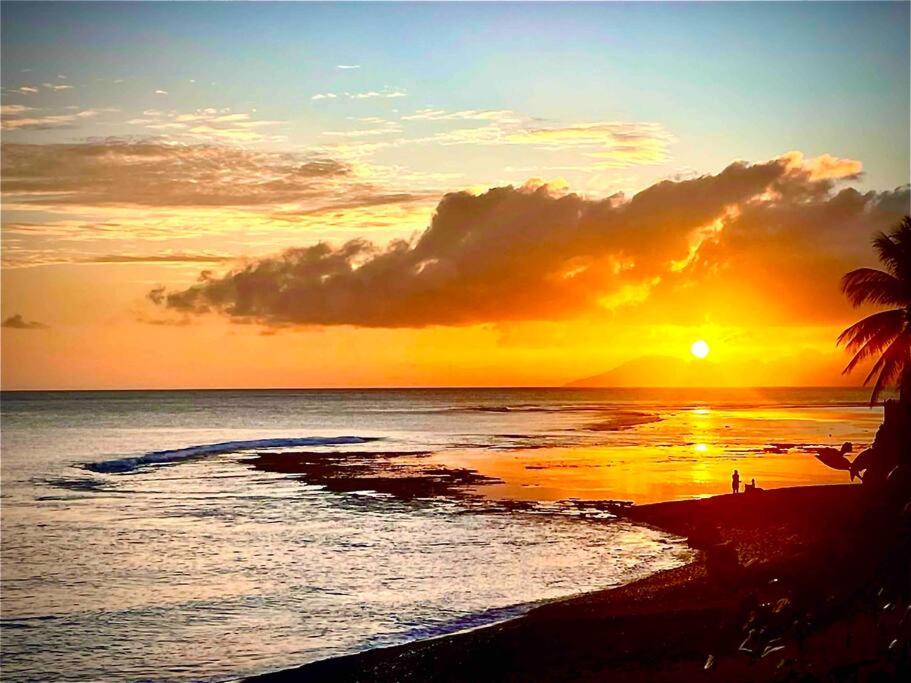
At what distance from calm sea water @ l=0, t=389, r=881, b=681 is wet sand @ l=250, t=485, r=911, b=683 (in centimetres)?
175

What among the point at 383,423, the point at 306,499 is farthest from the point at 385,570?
the point at 383,423

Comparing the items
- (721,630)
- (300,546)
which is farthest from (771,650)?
(300,546)

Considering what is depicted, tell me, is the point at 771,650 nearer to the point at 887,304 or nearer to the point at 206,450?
the point at 887,304

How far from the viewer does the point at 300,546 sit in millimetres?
33625

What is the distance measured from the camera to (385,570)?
94.8 feet

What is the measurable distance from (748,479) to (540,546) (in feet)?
75.8

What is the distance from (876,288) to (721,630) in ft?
45.4

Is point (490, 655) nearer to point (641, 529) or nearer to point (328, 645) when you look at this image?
point (328, 645)

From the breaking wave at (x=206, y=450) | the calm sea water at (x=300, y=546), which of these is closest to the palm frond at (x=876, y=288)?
the calm sea water at (x=300, y=546)

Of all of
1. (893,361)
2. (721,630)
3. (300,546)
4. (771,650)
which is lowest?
(300,546)

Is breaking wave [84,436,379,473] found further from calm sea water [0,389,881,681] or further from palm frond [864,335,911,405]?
palm frond [864,335,911,405]

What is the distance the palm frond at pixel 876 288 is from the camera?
27781 mm

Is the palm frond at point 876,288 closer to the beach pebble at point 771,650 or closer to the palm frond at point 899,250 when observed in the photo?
the palm frond at point 899,250

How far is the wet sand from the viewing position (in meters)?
15.1
